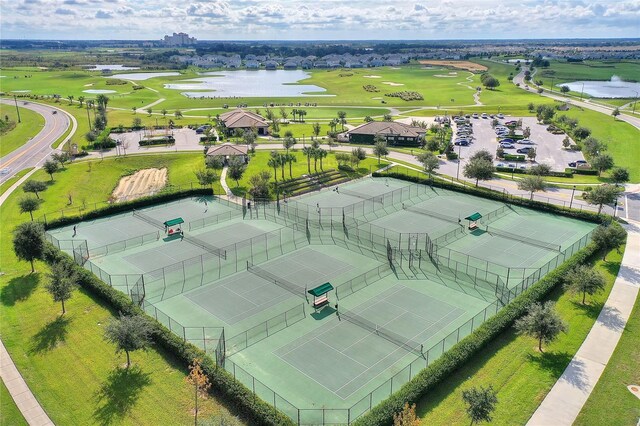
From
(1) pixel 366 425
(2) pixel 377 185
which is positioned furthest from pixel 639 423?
(2) pixel 377 185

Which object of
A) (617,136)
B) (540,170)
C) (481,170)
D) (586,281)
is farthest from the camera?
(617,136)

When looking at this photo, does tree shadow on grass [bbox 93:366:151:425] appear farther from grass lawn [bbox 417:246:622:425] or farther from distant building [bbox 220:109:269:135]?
distant building [bbox 220:109:269:135]

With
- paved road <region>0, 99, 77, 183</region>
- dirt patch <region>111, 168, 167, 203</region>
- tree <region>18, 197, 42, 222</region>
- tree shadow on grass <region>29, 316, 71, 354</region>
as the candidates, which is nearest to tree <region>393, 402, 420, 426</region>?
tree shadow on grass <region>29, 316, 71, 354</region>

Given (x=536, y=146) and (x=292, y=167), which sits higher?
(x=536, y=146)

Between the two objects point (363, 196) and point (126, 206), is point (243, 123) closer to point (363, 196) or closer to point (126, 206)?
point (363, 196)

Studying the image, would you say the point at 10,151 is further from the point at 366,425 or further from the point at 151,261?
the point at 366,425

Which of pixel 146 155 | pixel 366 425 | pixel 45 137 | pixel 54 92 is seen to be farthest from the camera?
pixel 54 92

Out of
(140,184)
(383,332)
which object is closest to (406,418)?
(383,332)
